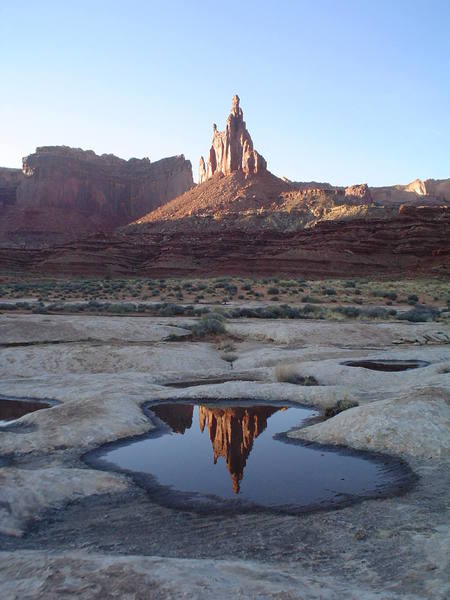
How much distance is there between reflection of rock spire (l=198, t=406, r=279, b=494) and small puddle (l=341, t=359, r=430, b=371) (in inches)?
209

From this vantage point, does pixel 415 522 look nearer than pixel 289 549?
No

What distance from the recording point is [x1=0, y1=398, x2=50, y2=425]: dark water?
11.3 meters

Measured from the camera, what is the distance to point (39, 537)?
19.1 ft

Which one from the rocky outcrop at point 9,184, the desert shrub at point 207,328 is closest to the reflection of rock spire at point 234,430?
the desert shrub at point 207,328

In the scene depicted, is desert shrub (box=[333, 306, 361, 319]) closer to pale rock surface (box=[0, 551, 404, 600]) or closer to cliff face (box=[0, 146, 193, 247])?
pale rock surface (box=[0, 551, 404, 600])

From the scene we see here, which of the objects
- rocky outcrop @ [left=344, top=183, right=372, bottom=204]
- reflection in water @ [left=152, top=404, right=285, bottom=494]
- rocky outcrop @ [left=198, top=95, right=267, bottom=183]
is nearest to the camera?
reflection in water @ [left=152, top=404, right=285, bottom=494]

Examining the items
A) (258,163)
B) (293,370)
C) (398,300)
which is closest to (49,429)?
(293,370)

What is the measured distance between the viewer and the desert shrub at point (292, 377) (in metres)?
14.0

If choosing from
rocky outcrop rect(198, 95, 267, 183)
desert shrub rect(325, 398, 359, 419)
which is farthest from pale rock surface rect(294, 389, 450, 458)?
rocky outcrop rect(198, 95, 267, 183)

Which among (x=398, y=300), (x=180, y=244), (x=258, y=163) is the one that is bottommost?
(x=398, y=300)

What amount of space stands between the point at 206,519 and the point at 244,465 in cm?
219

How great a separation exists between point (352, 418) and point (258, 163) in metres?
108

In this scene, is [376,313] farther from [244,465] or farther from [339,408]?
[244,465]

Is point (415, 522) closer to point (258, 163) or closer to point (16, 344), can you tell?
point (16, 344)
